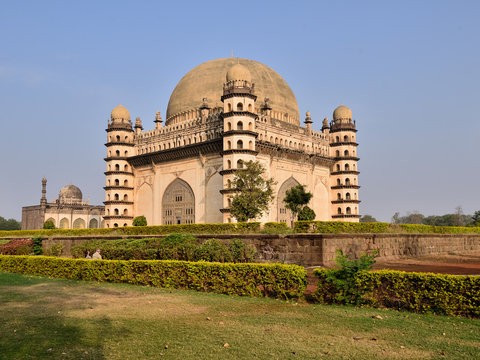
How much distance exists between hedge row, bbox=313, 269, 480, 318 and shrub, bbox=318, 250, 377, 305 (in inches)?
1.0

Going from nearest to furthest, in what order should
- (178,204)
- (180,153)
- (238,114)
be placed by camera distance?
(238,114)
(180,153)
(178,204)

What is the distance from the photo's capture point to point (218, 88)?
41.2 m

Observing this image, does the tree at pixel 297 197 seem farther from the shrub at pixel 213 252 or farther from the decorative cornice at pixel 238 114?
the shrub at pixel 213 252

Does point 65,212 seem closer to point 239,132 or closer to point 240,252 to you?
point 239,132

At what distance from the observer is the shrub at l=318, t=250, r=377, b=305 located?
9.99 meters

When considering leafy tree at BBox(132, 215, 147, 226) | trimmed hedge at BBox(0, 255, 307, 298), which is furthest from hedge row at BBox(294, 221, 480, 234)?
leafy tree at BBox(132, 215, 147, 226)

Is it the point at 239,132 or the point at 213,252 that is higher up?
the point at 239,132

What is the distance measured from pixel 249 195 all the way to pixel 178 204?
10.8 metres

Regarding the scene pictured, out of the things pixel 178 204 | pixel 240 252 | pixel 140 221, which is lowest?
pixel 240 252

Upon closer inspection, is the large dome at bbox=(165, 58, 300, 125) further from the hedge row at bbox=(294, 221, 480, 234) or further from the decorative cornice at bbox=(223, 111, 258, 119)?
the hedge row at bbox=(294, 221, 480, 234)

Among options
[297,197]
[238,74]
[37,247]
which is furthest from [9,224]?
[297,197]

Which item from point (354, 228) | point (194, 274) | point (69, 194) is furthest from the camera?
point (69, 194)

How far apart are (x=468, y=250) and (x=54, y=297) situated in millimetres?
29830

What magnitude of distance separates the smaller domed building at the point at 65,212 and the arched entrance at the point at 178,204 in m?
23.0
